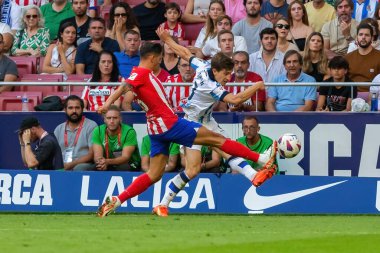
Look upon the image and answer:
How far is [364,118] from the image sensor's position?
1711 centimetres

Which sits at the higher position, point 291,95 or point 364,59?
point 364,59

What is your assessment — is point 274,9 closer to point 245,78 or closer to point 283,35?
point 283,35

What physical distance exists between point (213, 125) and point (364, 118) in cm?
295

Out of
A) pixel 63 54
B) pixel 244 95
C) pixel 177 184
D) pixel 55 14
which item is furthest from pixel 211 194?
pixel 55 14

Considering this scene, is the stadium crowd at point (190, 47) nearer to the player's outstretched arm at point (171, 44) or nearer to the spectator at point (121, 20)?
the spectator at point (121, 20)

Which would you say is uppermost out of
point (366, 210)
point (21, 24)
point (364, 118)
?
point (21, 24)

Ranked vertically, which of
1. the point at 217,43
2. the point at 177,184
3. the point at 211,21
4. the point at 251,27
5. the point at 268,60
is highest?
the point at 211,21

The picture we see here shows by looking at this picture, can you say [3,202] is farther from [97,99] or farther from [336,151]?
[336,151]

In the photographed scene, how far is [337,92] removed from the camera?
56.1ft

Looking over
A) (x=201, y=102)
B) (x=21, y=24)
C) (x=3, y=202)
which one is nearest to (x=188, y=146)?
(x=201, y=102)

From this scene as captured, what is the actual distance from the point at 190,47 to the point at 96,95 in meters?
2.16

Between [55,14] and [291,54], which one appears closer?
[291,54]

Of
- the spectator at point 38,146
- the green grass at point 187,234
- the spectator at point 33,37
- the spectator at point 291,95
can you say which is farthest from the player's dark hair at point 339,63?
the spectator at point 33,37

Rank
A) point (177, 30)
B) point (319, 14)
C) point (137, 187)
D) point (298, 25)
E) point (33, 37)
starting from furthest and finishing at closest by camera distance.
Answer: point (33, 37)
point (177, 30)
point (319, 14)
point (298, 25)
point (137, 187)
